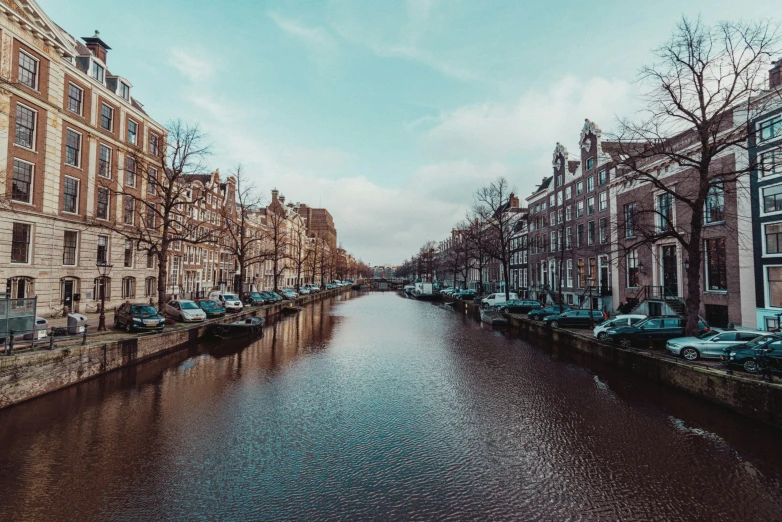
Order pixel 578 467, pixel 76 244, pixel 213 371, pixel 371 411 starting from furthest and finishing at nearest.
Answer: pixel 76 244 → pixel 213 371 → pixel 371 411 → pixel 578 467

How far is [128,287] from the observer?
35938mm

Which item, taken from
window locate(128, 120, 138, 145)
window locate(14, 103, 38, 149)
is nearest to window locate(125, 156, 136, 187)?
window locate(128, 120, 138, 145)

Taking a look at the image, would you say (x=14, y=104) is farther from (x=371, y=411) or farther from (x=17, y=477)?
(x=371, y=411)

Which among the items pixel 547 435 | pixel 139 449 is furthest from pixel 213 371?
pixel 547 435

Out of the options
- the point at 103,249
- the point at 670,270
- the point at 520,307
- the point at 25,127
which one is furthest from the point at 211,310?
the point at 670,270

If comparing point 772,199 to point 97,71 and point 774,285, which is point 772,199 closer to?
point 774,285

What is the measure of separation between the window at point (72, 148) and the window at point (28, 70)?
12.2ft

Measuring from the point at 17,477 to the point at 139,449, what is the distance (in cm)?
222

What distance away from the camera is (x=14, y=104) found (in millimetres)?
24484

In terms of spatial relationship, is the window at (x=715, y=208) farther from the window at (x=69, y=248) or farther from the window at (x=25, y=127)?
the window at (x=69, y=248)

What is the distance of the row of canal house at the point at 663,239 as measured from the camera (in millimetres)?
23344

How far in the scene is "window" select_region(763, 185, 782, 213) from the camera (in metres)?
23.1

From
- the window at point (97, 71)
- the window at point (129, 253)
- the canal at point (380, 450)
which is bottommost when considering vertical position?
the canal at point (380, 450)

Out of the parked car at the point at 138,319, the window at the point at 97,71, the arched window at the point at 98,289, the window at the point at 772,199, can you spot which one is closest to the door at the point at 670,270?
the window at the point at 772,199
